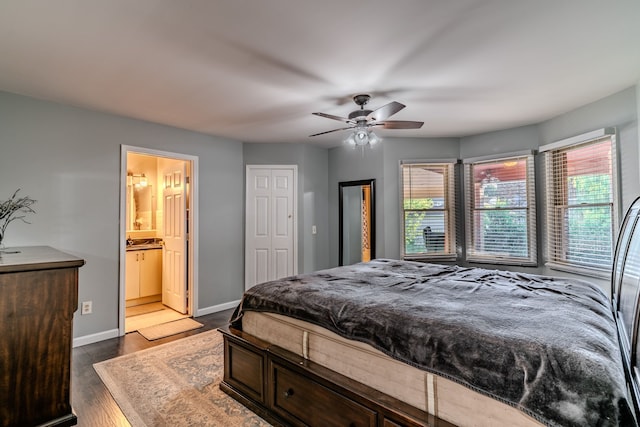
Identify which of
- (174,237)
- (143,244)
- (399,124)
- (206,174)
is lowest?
(143,244)

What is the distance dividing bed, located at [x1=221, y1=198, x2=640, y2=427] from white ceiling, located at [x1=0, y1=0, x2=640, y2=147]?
A: 1.40 meters

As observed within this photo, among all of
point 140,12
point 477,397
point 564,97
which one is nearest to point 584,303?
point 477,397

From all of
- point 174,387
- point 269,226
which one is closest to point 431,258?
point 269,226

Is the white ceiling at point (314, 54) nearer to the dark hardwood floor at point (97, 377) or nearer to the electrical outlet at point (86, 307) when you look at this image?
the electrical outlet at point (86, 307)

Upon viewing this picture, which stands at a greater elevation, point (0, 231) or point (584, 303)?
point (0, 231)

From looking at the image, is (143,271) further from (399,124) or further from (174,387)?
(399,124)

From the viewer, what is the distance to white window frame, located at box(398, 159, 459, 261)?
4.79 metres

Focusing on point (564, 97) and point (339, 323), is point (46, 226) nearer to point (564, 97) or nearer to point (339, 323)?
point (339, 323)

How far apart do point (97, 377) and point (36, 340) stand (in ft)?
3.76

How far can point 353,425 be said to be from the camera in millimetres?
1663

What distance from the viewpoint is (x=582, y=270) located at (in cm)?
351

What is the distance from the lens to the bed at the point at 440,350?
4.00ft

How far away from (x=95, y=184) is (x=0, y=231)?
908 millimetres

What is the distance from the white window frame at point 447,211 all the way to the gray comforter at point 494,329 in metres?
2.08
